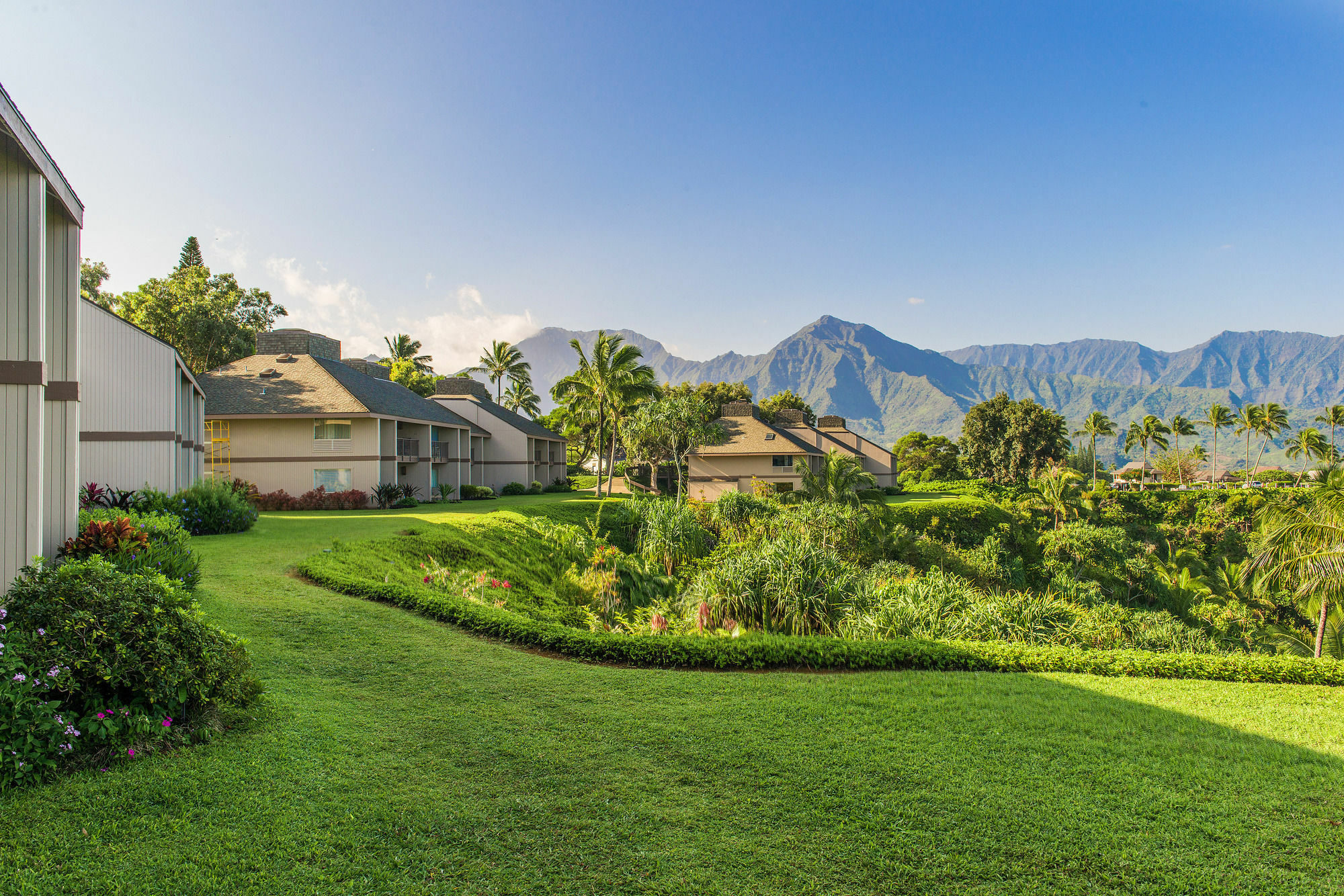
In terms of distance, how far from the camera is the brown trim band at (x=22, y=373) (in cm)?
582

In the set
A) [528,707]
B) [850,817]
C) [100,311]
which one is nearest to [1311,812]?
[850,817]

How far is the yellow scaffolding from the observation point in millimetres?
23969

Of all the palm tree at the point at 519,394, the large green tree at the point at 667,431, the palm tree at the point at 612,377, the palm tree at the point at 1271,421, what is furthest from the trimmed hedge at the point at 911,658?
the palm tree at the point at 1271,421

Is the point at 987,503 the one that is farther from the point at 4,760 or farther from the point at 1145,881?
the point at 4,760

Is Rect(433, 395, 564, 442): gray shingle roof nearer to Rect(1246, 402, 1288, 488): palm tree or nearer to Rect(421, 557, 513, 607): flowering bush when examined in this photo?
Rect(421, 557, 513, 607): flowering bush

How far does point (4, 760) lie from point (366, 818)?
6.74 feet

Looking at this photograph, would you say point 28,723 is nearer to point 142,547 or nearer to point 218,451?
point 142,547

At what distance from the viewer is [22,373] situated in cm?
591

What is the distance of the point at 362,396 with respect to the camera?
25.2 meters

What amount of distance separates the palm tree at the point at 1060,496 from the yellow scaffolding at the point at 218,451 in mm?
42254

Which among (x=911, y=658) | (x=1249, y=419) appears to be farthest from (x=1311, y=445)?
(x=911, y=658)

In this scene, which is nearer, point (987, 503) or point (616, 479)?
point (987, 503)

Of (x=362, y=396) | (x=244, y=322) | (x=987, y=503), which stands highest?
(x=244, y=322)

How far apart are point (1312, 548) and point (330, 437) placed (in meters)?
29.6
